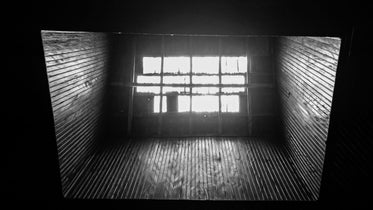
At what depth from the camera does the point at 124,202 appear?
147 inches

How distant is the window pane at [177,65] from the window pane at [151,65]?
7.2 inches

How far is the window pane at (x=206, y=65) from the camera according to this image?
5789 mm

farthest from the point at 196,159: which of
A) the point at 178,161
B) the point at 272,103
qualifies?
the point at 272,103

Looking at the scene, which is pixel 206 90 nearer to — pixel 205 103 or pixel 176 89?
pixel 205 103

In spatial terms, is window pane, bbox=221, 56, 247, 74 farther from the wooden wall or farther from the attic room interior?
the wooden wall

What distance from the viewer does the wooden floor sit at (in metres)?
3.87

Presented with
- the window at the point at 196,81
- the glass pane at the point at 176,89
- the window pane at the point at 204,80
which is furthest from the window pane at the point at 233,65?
the glass pane at the point at 176,89

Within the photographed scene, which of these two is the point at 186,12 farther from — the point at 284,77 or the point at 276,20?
the point at 284,77

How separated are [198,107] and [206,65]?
99 cm

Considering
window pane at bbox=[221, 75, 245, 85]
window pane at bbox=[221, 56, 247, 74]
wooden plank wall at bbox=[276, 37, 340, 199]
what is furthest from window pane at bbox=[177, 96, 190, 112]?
wooden plank wall at bbox=[276, 37, 340, 199]

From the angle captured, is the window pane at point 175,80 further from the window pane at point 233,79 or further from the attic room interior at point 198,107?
the window pane at point 233,79

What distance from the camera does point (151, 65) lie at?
577 centimetres

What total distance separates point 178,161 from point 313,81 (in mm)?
2640

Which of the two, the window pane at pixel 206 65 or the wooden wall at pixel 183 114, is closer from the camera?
the wooden wall at pixel 183 114
